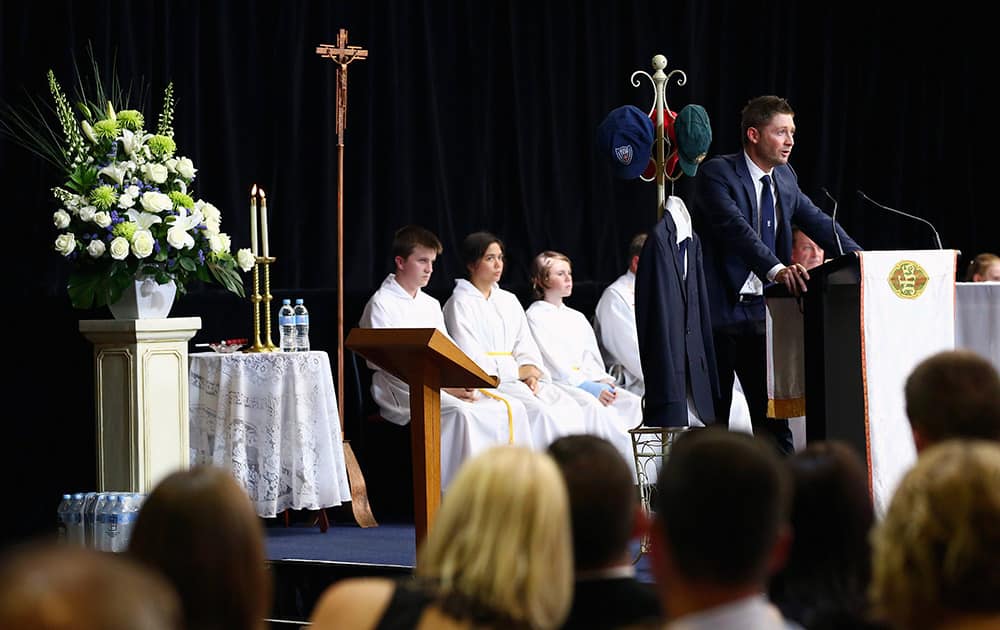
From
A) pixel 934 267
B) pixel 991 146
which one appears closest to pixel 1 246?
pixel 934 267

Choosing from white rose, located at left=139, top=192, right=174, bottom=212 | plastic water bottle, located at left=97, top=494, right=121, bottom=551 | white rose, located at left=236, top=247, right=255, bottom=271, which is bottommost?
plastic water bottle, located at left=97, top=494, right=121, bottom=551

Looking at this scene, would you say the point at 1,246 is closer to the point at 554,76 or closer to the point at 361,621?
the point at 554,76

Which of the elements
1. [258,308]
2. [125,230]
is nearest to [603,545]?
[125,230]

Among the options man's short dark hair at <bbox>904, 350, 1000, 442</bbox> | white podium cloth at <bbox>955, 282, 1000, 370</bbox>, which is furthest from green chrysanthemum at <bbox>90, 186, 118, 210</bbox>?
man's short dark hair at <bbox>904, 350, 1000, 442</bbox>

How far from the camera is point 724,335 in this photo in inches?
202

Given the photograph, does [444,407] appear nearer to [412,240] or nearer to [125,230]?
[412,240]

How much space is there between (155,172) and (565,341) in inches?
101

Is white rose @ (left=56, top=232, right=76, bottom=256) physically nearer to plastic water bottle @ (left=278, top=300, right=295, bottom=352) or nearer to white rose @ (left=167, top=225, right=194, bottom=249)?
white rose @ (left=167, top=225, right=194, bottom=249)

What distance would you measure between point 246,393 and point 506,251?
228cm

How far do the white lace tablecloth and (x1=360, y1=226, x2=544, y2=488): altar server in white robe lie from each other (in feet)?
1.89

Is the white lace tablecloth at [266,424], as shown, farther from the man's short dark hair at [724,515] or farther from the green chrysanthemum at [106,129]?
the man's short dark hair at [724,515]

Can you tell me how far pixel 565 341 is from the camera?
7105mm

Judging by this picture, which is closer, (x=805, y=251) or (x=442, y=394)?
(x=442, y=394)

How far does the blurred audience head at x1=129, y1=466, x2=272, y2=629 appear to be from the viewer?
1565 mm
